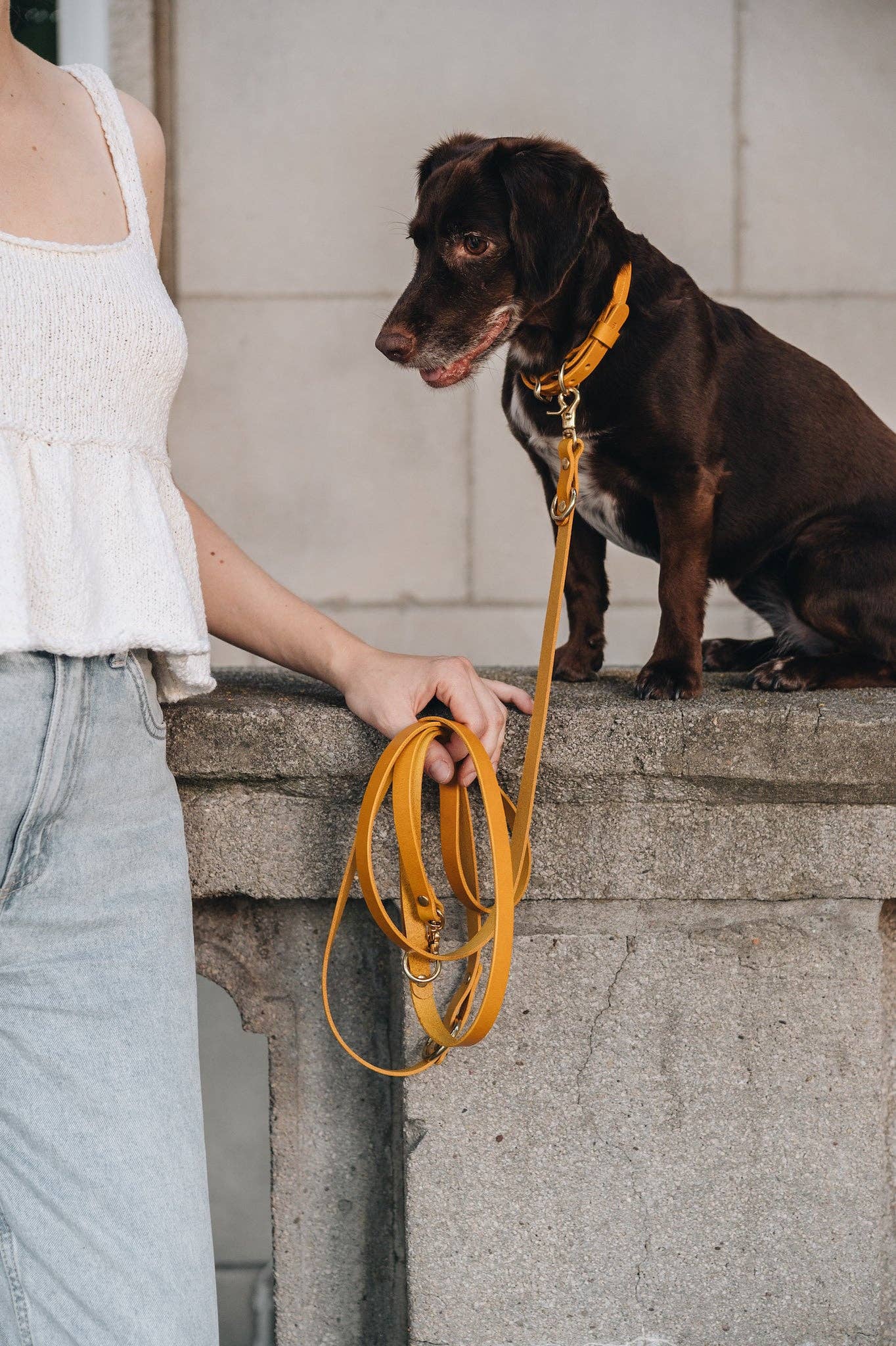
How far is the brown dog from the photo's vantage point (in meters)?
1.58

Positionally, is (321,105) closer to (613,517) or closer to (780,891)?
(613,517)

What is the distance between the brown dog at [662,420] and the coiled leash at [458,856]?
286mm

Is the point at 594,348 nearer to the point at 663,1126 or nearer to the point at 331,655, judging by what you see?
the point at 331,655

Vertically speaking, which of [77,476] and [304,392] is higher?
[304,392]

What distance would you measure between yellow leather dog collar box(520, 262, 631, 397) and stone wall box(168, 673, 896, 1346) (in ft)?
1.48

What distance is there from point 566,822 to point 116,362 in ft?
2.32

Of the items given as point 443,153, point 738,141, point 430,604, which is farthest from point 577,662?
point 738,141

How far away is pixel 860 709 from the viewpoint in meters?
1.38

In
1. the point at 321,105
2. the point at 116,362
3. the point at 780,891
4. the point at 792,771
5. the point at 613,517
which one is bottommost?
the point at 780,891

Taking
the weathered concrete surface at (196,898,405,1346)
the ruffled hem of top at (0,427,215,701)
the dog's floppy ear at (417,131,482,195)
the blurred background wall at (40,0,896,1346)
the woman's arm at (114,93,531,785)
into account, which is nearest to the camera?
the ruffled hem of top at (0,427,215,701)

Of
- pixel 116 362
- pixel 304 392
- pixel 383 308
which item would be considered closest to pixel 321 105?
pixel 383 308

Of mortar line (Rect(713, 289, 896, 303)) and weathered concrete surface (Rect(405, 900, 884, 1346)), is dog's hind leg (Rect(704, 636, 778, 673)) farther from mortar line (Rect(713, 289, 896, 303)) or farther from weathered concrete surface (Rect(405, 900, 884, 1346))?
mortar line (Rect(713, 289, 896, 303))

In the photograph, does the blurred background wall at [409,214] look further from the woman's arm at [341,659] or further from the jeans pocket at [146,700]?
the jeans pocket at [146,700]

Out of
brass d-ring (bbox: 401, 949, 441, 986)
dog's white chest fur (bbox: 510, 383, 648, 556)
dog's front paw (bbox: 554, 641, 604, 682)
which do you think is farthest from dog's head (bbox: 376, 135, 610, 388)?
brass d-ring (bbox: 401, 949, 441, 986)
